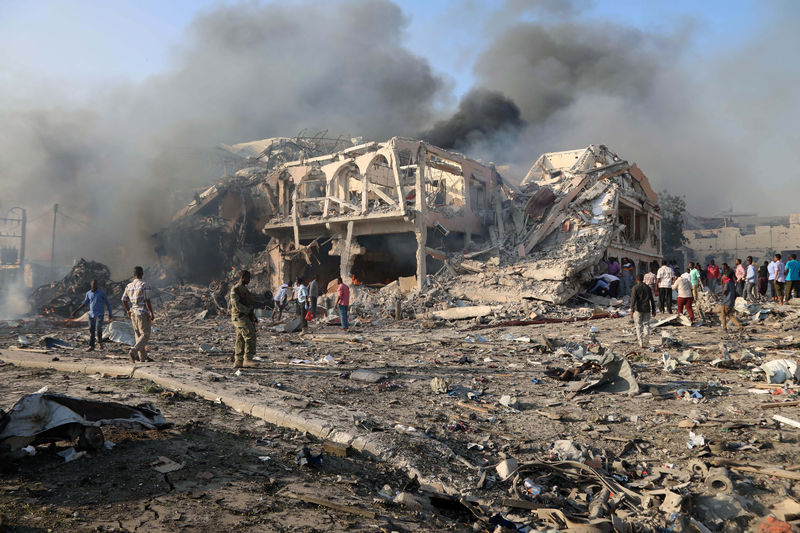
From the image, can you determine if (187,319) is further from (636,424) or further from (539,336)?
(636,424)

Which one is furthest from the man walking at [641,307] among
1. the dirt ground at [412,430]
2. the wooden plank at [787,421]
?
the wooden plank at [787,421]

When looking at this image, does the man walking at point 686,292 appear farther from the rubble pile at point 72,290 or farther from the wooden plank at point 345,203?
the rubble pile at point 72,290

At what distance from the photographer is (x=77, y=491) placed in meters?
2.92

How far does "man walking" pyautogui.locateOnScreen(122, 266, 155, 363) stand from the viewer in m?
7.34

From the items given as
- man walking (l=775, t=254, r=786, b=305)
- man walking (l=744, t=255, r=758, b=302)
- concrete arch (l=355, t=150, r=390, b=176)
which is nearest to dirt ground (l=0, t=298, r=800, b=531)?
man walking (l=744, t=255, r=758, b=302)

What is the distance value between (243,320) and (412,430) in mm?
3485

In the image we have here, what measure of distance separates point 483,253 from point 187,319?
10.1m

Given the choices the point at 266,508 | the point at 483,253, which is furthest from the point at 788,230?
the point at 266,508

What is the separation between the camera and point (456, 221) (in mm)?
18938

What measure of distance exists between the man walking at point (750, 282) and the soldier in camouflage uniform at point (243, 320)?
11990mm

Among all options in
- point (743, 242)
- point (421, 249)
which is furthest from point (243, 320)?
point (743, 242)

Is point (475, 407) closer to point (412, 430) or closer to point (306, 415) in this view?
point (412, 430)

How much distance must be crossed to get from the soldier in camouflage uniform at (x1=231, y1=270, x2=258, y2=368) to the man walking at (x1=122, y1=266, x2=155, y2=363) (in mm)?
1214

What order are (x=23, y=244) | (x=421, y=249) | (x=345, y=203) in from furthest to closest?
1. (x=23, y=244)
2. (x=345, y=203)
3. (x=421, y=249)
